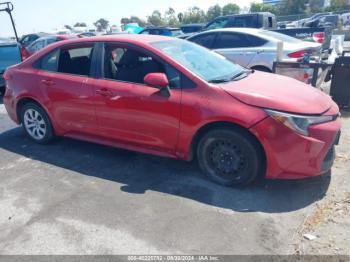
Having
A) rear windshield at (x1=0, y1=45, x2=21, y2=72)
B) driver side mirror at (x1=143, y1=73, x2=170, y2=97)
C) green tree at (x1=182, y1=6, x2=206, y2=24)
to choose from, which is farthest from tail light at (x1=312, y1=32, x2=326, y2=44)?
green tree at (x1=182, y1=6, x2=206, y2=24)

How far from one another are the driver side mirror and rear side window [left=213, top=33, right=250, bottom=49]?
482cm

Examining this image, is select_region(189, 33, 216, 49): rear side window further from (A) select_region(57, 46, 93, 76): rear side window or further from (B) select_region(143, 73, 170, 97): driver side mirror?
(B) select_region(143, 73, 170, 97): driver side mirror

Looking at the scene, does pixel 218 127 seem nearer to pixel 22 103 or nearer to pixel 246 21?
pixel 22 103

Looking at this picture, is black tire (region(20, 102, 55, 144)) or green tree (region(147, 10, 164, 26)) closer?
black tire (region(20, 102, 55, 144))

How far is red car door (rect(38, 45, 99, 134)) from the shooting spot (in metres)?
4.44

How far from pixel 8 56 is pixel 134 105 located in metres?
6.40

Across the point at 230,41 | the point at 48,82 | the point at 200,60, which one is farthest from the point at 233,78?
the point at 230,41

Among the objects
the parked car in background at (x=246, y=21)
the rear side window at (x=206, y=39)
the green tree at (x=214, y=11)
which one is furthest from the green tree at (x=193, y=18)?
the rear side window at (x=206, y=39)

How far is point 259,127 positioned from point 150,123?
1296 mm

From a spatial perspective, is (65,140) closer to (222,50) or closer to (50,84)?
(50,84)

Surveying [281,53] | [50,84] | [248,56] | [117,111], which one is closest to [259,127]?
[117,111]

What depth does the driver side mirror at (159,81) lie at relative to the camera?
12.1 feet

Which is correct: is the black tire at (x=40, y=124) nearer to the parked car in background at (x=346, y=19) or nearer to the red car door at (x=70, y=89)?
the red car door at (x=70, y=89)

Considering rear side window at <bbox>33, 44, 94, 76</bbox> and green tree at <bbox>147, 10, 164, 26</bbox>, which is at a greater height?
rear side window at <bbox>33, 44, 94, 76</bbox>
